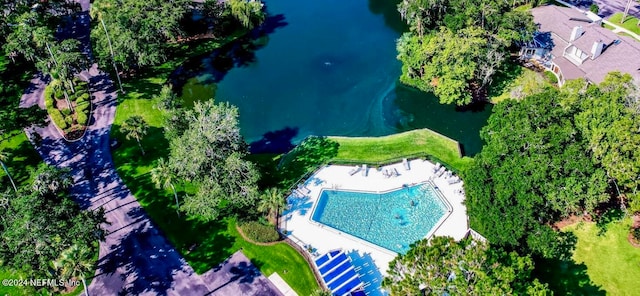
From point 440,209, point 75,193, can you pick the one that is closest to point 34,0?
point 75,193

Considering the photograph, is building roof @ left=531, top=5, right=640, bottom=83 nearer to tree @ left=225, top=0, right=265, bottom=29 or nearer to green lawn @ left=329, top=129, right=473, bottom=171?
green lawn @ left=329, top=129, right=473, bottom=171

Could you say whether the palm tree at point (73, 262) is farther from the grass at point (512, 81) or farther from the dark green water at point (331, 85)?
the grass at point (512, 81)

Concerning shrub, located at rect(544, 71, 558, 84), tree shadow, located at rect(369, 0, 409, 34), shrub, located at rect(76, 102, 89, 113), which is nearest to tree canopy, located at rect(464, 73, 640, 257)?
shrub, located at rect(544, 71, 558, 84)

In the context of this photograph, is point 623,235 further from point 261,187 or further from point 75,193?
point 75,193

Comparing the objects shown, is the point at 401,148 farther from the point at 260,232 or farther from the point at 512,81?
the point at 512,81

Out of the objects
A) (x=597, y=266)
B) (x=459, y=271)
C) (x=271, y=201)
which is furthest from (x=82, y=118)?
(x=597, y=266)
